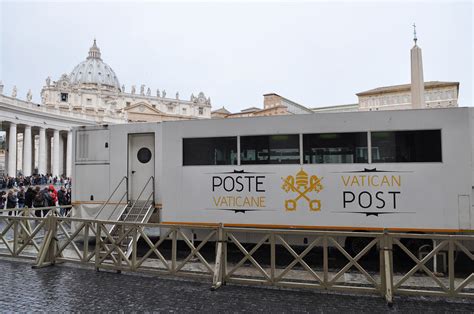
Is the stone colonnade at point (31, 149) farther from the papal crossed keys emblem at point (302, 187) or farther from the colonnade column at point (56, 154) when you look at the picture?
the papal crossed keys emblem at point (302, 187)

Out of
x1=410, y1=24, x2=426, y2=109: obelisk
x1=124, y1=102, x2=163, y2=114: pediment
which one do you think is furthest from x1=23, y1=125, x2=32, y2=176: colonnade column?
x1=410, y1=24, x2=426, y2=109: obelisk

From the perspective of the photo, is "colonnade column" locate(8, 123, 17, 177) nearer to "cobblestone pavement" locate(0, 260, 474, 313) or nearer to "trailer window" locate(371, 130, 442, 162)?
"cobblestone pavement" locate(0, 260, 474, 313)

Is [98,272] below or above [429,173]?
below

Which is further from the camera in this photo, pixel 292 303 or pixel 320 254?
pixel 320 254

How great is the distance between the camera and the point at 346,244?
386 inches

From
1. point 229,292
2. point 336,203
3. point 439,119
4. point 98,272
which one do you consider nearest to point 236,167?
point 336,203

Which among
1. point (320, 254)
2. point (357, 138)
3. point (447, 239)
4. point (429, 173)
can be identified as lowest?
point (320, 254)

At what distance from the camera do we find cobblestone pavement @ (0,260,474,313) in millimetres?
6297

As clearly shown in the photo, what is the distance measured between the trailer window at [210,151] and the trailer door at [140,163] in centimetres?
165

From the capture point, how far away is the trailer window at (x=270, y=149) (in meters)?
9.41

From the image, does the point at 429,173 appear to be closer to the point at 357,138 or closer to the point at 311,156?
the point at 357,138

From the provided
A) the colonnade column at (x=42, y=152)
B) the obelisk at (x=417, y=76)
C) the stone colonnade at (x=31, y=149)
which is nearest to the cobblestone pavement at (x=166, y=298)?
the obelisk at (x=417, y=76)

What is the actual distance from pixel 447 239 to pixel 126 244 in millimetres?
7815

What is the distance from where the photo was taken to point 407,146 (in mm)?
8766
